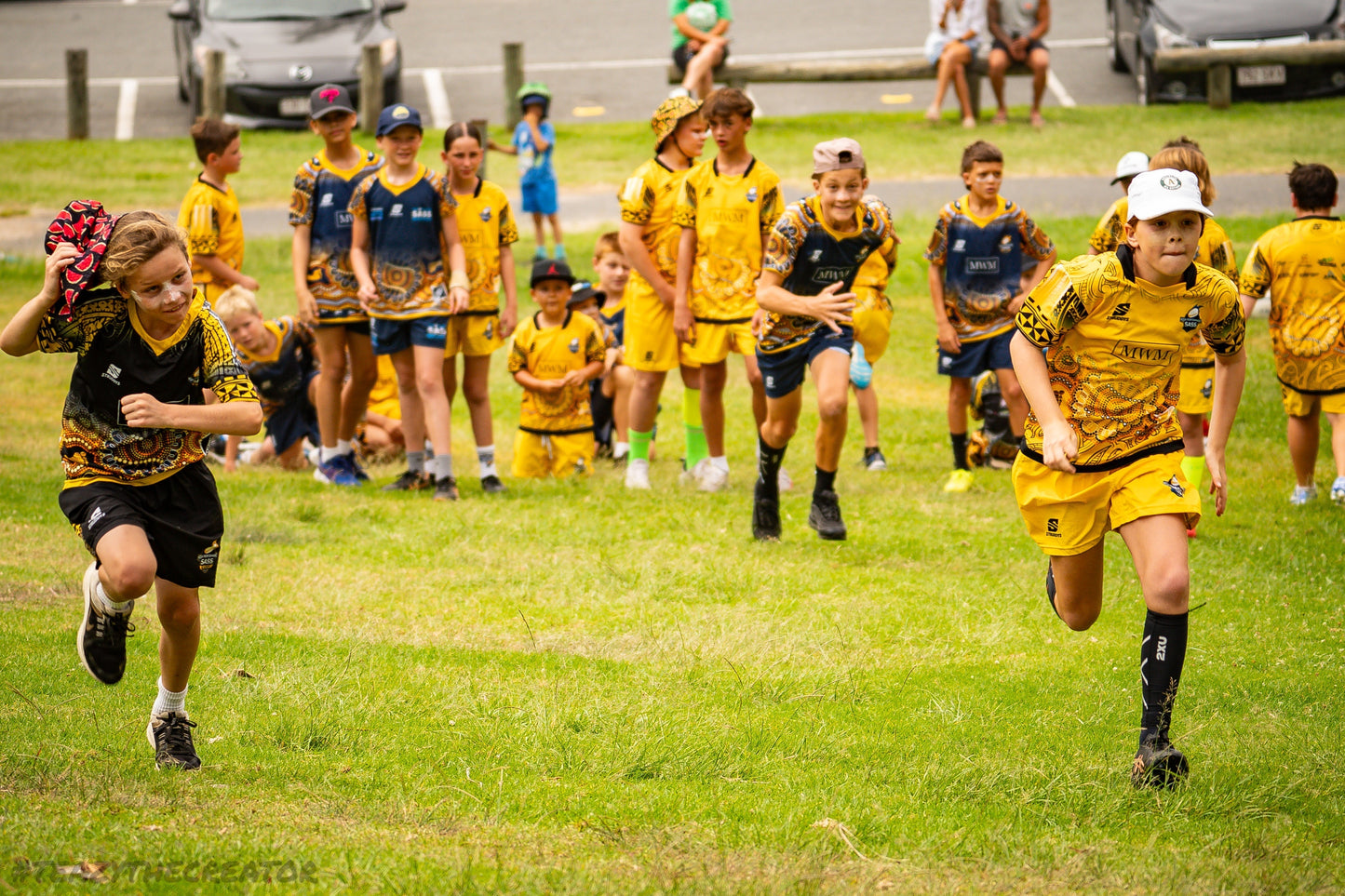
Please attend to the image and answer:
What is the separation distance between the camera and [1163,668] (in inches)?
189

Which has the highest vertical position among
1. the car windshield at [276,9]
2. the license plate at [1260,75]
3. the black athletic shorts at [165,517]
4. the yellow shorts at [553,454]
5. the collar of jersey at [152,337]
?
the car windshield at [276,9]

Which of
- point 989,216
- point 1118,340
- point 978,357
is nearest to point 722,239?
point 989,216

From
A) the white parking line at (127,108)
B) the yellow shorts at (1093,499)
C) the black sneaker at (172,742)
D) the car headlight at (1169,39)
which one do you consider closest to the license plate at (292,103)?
the car headlight at (1169,39)

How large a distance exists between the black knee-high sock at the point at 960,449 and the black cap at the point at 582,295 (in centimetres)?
297

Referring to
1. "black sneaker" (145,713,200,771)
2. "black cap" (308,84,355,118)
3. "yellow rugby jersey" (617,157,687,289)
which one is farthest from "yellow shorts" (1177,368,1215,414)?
"black sneaker" (145,713,200,771)

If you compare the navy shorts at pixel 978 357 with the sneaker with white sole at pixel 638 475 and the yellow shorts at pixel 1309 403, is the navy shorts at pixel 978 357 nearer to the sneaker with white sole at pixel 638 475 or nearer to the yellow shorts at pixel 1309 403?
the yellow shorts at pixel 1309 403

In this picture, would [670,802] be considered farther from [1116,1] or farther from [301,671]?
[1116,1]

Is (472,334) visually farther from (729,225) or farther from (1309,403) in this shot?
(1309,403)

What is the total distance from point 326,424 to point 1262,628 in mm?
6115

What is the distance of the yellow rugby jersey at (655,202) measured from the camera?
965cm

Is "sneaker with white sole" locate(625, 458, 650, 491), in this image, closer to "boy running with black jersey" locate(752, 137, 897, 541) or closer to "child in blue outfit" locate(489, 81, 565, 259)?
"boy running with black jersey" locate(752, 137, 897, 541)

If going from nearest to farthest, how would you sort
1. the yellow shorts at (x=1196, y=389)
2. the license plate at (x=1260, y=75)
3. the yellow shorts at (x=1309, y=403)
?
1. the yellow shorts at (x=1196, y=389)
2. the yellow shorts at (x=1309, y=403)
3. the license plate at (x=1260, y=75)

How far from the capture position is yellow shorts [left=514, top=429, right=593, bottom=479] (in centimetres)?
1074

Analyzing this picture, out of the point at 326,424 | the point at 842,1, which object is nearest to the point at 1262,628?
the point at 326,424
